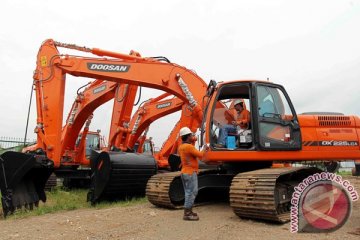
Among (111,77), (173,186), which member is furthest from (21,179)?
(111,77)

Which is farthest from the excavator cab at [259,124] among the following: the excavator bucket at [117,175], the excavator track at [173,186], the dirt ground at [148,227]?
the excavator bucket at [117,175]

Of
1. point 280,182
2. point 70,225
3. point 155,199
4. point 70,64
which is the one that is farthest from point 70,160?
point 280,182

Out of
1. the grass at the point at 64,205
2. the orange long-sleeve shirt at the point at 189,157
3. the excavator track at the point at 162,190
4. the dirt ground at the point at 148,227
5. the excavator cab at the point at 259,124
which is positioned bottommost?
the dirt ground at the point at 148,227

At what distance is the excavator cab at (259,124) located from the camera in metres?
7.08

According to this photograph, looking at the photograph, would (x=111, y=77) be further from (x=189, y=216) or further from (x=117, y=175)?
(x=189, y=216)

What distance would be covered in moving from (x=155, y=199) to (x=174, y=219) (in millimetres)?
1276

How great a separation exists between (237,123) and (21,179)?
425cm

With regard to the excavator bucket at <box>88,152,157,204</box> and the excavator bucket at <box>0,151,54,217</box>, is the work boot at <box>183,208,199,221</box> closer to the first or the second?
the excavator bucket at <box>88,152,157,204</box>

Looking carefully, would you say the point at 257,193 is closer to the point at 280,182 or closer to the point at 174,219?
the point at 280,182

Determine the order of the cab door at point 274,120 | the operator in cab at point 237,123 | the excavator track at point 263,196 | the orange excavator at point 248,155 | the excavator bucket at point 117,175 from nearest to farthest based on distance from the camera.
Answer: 1. the excavator track at point 263,196
2. the orange excavator at point 248,155
3. the cab door at point 274,120
4. the operator in cab at point 237,123
5. the excavator bucket at point 117,175

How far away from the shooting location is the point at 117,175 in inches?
326

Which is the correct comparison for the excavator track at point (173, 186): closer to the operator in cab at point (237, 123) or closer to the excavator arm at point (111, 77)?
the operator in cab at point (237, 123)

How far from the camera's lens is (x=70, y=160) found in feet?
40.1

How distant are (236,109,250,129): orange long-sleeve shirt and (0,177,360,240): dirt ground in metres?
1.59
